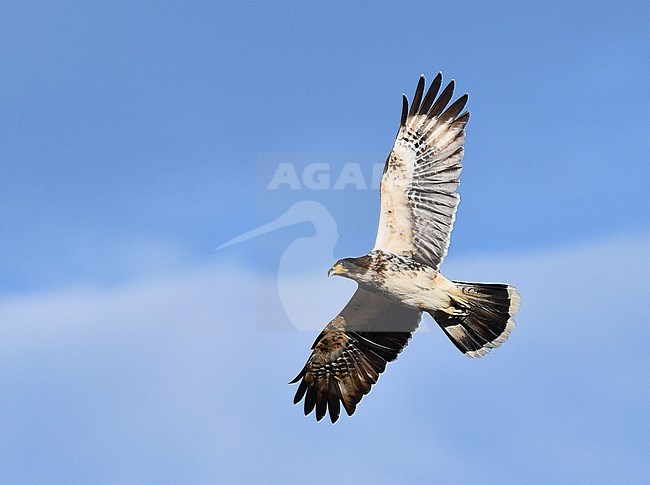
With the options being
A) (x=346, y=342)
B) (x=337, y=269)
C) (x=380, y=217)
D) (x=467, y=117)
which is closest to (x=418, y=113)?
(x=467, y=117)

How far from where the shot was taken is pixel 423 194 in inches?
576

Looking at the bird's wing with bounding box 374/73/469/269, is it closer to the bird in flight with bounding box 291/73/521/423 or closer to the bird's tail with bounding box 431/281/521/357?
the bird in flight with bounding box 291/73/521/423

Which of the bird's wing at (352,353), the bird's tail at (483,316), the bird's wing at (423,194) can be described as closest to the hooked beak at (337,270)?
the bird's wing at (423,194)

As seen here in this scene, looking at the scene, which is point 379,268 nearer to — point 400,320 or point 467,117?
point 400,320

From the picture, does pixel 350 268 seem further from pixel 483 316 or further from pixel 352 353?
pixel 352 353

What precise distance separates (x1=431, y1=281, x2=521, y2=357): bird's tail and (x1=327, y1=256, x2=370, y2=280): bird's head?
156 cm

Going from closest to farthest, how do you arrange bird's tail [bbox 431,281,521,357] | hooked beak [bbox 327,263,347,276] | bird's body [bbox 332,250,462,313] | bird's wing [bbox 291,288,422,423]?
hooked beak [bbox 327,263,347,276], bird's body [bbox 332,250,462,313], bird's tail [bbox 431,281,521,357], bird's wing [bbox 291,288,422,423]

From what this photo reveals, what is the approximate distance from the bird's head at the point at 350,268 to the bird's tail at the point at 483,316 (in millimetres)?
1564

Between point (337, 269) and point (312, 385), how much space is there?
3217mm

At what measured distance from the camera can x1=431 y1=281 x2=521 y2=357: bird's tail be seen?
14562 millimetres

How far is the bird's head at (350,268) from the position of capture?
14164mm

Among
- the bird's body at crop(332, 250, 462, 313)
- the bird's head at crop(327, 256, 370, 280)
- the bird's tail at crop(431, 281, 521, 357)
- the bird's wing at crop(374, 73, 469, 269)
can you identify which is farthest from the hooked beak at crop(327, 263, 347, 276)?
the bird's tail at crop(431, 281, 521, 357)

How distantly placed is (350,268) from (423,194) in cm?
181

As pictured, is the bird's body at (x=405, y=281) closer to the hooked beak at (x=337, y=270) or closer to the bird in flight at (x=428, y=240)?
the bird in flight at (x=428, y=240)
